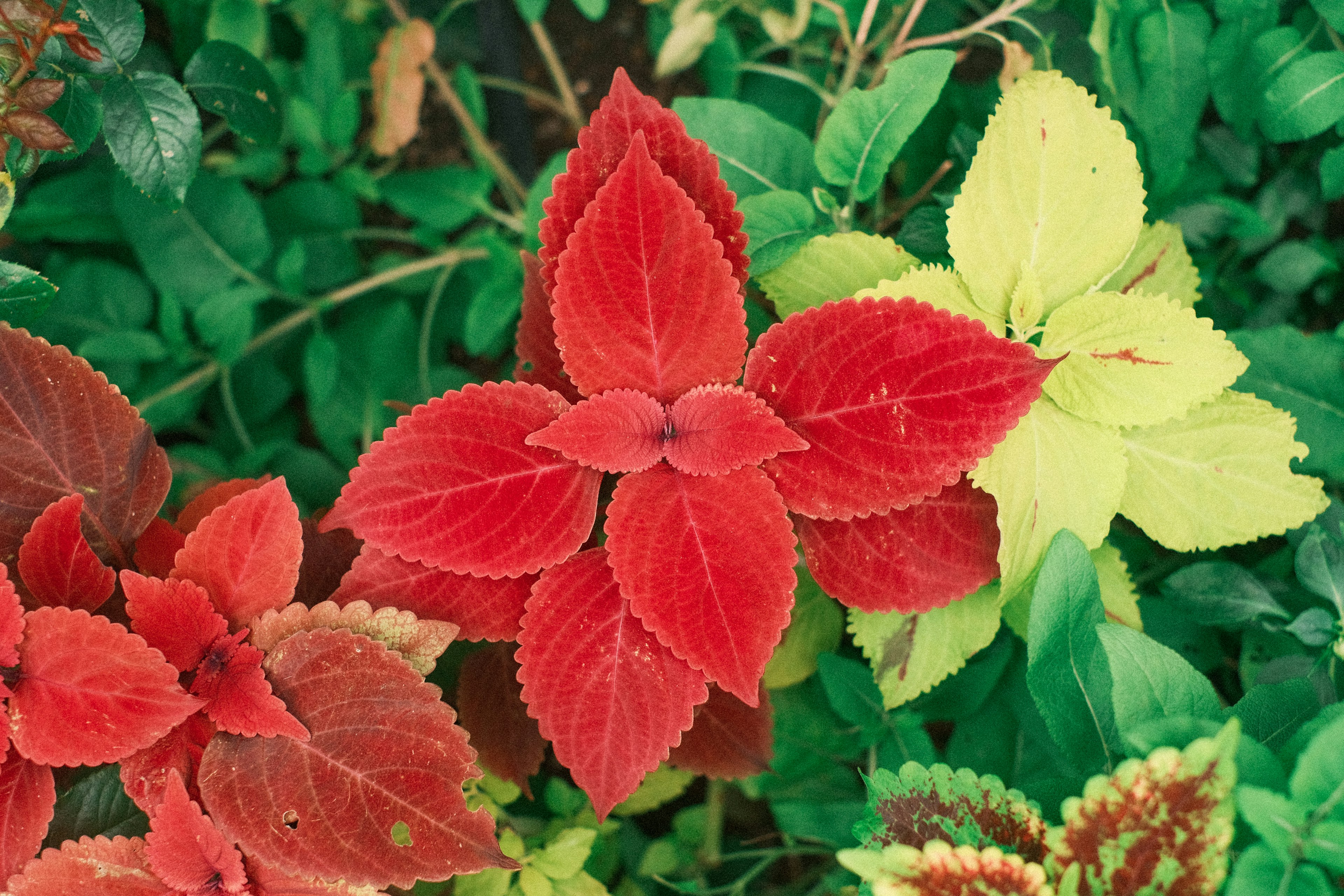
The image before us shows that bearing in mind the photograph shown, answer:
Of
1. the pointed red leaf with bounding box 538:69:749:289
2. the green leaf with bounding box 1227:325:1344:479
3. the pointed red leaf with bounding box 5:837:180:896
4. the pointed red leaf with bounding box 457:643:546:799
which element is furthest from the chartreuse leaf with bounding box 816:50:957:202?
the pointed red leaf with bounding box 5:837:180:896

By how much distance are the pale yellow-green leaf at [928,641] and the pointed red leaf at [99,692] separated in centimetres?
60

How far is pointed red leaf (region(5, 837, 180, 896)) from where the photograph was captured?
67cm

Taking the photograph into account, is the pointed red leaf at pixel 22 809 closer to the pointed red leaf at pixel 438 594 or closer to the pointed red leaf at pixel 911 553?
the pointed red leaf at pixel 438 594

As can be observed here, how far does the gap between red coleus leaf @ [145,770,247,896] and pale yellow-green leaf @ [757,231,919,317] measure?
0.64 metres

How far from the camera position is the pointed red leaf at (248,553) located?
2.34 ft

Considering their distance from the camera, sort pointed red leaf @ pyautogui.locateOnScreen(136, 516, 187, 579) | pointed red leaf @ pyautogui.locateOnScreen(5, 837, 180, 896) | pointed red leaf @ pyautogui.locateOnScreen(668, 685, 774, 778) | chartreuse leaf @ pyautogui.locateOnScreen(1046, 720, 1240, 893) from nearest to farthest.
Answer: chartreuse leaf @ pyautogui.locateOnScreen(1046, 720, 1240, 893)
pointed red leaf @ pyautogui.locateOnScreen(5, 837, 180, 896)
pointed red leaf @ pyautogui.locateOnScreen(136, 516, 187, 579)
pointed red leaf @ pyautogui.locateOnScreen(668, 685, 774, 778)

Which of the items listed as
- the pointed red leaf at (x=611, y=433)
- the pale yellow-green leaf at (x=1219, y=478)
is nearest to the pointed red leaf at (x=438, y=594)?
the pointed red leaf at (x=611, y=433)

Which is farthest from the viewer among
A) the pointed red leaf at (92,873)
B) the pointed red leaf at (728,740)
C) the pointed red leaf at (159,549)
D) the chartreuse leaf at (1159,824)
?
the pointed red leaf at (728,740)

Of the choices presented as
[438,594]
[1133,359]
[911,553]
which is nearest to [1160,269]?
[1133,359]

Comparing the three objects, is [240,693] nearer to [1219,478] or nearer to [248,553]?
[248,553]

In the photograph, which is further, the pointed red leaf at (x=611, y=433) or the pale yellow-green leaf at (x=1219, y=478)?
the pale yellow-green leaf at (x=1219, y=478)

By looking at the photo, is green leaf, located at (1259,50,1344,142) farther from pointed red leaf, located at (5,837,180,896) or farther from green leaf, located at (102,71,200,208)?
pointed red leaf, located at (5,837,180,896)

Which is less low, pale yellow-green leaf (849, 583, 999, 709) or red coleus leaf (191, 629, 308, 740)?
red coleus leaf (191, 629, 308, 740)

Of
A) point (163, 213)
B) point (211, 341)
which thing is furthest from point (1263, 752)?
point (163, 213)
